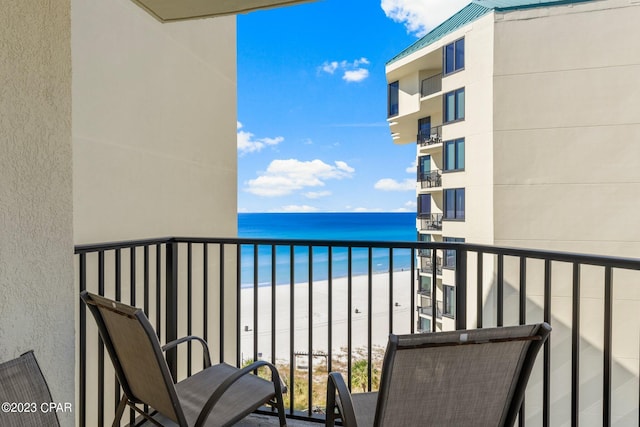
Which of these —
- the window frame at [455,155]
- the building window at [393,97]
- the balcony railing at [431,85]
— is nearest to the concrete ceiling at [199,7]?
the window frame at [455,155]

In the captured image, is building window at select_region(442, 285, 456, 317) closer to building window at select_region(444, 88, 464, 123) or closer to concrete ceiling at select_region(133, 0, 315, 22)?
building window at select_region(444, 88, 464, 123)

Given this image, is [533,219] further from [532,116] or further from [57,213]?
[57,213]

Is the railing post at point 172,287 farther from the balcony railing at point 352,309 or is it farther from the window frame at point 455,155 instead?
the window frame at point 455,155

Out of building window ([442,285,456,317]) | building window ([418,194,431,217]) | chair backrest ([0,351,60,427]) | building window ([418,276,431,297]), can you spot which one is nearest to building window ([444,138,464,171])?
building window ([418,194,431,217])

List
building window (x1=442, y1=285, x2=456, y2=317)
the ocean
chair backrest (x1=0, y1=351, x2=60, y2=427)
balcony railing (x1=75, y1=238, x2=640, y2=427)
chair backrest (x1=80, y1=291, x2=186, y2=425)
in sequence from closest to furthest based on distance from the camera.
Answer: chair backrest (x1=0, y1=351, x2=60, y2=427) → chair backrest (x1=80, y1=291, x2=186, y2=425) → balcony railing (x1=75, y1=238, x2=640, y2=427) → building window (x1=442, y1=285, x2=456, y2=317) → the ocean

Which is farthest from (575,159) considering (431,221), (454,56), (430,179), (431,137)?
(431,221)

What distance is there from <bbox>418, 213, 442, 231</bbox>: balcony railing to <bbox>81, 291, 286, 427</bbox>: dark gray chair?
1166 cm

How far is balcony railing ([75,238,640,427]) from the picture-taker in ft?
6.27

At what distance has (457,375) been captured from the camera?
1.19 m

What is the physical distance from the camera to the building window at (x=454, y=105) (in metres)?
10.1

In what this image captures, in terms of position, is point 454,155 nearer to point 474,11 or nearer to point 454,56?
point 454,56

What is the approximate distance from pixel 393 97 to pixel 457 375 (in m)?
12.5

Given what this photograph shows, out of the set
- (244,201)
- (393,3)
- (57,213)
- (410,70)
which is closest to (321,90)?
(393,3)

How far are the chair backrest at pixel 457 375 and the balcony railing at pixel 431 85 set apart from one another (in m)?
11.6
